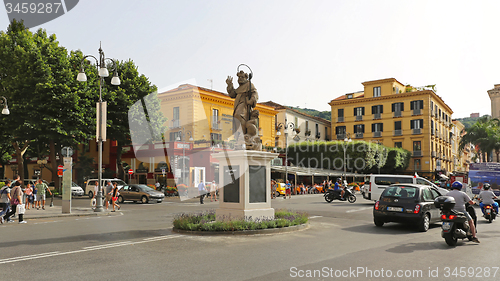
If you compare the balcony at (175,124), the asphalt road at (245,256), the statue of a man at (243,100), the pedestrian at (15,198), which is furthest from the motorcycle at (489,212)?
the balcony at (175,124)

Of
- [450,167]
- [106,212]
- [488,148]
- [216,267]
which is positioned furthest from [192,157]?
[450,167]

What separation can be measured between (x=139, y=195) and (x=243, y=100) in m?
18.7

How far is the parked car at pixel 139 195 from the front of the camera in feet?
94.0

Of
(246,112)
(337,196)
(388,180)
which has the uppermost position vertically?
(246,112)

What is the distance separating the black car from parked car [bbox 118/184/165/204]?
19.2m

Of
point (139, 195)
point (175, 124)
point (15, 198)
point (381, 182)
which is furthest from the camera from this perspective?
point (175, 124)

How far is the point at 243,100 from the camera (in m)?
12.8

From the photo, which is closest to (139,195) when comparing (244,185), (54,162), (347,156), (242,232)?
(54,162)

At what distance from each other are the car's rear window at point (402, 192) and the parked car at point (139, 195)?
1956 centimetres

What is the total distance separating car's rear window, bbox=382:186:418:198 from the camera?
12435 millimetres

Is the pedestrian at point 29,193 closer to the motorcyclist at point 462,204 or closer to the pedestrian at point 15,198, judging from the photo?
the pedestrian at point 15,198

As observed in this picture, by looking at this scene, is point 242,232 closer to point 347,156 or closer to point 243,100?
point 243,100

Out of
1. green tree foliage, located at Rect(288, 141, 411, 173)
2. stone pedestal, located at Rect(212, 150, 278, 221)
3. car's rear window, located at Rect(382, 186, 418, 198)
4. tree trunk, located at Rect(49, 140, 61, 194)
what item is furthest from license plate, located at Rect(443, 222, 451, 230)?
green tree foliage, located at Rect(288, 141, 411, 173)

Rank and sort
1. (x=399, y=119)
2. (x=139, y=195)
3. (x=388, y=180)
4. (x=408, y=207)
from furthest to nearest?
(x=399, y=119) < (x=139, y=195) < (x=388, y=180) < (x=408, y=207)
